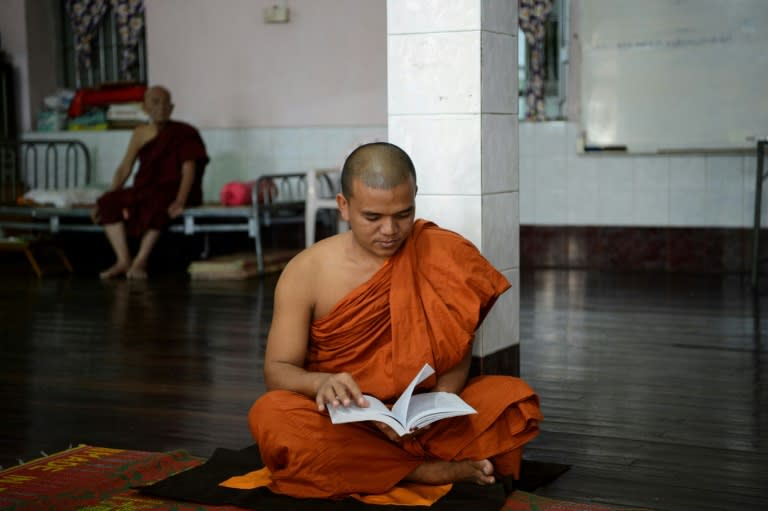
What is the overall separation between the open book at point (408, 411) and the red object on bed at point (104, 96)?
272 inches

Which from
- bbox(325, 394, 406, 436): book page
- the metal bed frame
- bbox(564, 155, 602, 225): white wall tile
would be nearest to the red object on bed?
the metal bed frame

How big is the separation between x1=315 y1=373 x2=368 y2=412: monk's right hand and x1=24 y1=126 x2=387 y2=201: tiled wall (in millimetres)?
5671

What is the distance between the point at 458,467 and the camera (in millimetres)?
2670

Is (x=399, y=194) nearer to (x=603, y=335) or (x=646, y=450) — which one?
(x=646, y=450)

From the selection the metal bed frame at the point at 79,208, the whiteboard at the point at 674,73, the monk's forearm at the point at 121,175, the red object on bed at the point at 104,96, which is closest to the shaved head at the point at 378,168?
the metal bed frame at the point at 79,208

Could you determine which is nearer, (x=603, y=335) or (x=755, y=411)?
(x=755, y=411)

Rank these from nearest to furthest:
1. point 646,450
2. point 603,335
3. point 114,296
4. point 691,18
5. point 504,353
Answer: point 646,450 < point 504,353 < point 603,335 < point 114,296 < point 691,18

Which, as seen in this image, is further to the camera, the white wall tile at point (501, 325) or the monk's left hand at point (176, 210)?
the monk's left hand at point (176, 210)

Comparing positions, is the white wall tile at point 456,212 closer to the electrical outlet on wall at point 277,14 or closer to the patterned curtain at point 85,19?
the electrical outlet on wall at point 277,14

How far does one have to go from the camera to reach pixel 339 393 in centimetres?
243

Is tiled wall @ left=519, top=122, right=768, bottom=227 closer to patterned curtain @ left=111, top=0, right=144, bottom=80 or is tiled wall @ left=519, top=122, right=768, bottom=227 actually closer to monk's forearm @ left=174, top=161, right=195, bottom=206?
monk's forearm @ left=174, top=161, right=195, bottom=206

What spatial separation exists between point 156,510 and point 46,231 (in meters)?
6.58

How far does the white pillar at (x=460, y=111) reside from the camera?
3.23 meters

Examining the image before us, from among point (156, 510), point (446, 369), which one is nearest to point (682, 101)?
point (446, 369)
